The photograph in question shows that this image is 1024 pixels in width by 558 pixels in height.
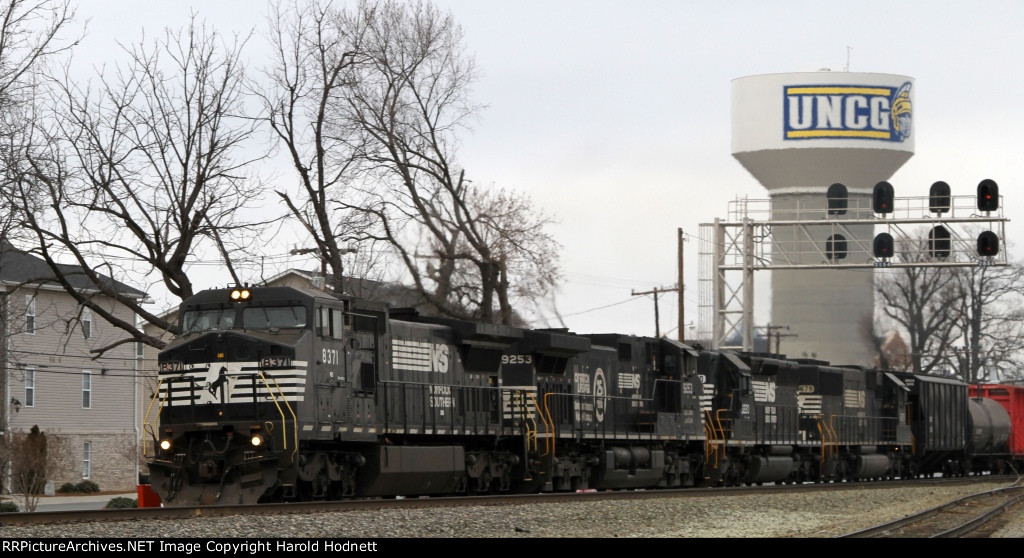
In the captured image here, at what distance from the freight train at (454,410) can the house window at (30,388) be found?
1115 inches

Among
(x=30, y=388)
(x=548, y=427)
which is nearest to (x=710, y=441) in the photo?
(x=548, y=427)

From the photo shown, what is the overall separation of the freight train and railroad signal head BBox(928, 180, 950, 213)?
214 inches

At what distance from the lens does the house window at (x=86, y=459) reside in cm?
5550

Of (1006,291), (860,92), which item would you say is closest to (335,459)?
(860,92)

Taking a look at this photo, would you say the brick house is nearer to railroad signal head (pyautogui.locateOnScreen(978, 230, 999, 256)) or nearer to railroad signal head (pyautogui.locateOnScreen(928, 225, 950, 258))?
railroad signal head (pyautogui.locateOnScreen(928, 225, 950, 258))

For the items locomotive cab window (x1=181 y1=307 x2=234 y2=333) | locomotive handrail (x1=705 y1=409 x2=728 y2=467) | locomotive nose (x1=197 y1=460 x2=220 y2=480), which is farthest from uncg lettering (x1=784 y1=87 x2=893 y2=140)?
locomotive nose (x1=197 y1=460 x2=220 y2=480)

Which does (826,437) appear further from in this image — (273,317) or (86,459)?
(86,459)

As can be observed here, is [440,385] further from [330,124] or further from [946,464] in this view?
[946,464]

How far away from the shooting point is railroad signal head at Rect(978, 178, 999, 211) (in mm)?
35875

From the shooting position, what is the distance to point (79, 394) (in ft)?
183

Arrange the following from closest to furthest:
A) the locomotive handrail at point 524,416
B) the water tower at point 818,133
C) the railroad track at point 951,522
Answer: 1. the railroad track at point 951,522
2. the locomotive handrail at point 524,416
3. the water tower at point 818,133

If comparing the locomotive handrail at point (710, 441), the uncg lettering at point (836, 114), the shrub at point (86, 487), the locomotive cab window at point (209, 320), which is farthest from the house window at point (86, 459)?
the uncg lettering at point (836, 114)

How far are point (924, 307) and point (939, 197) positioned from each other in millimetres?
56849

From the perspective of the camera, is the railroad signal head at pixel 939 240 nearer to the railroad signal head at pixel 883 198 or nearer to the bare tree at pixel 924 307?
the railroad signal head at pixel 883 198
